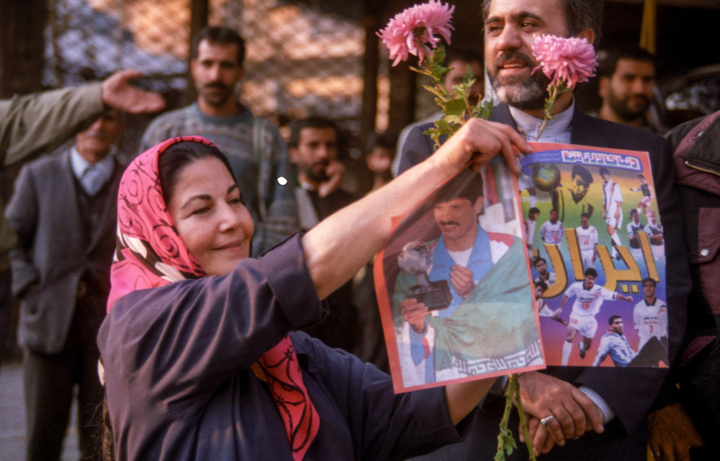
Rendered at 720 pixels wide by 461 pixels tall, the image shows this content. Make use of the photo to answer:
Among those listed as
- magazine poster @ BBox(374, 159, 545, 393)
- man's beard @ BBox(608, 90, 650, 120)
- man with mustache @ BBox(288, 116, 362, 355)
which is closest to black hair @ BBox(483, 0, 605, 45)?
magazine poster @ BBox(374, 159, 545, 393)

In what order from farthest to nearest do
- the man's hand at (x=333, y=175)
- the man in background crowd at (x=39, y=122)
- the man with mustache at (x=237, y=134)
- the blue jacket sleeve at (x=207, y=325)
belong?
the man's hand at (x=333, y=175) < the man with mustache at (x=237, y=134) < the man in background crowd at (x=39, y=122) < the blue jacket sleeve at (x=207, y=325)

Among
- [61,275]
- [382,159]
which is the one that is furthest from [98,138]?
[382,159]

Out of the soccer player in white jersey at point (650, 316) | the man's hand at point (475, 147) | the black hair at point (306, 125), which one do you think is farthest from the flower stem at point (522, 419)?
the black hair at point (306, 125)

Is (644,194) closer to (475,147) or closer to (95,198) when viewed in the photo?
(475,147)

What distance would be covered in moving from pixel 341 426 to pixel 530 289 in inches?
22.0

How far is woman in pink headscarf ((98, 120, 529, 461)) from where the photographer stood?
1.24 metres

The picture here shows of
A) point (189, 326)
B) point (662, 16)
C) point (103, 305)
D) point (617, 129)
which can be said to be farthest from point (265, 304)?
point (662, 16)

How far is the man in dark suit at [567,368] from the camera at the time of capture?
164 centimetres

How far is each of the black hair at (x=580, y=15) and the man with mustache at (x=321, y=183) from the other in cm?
238

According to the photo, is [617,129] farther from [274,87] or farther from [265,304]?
[274,87]

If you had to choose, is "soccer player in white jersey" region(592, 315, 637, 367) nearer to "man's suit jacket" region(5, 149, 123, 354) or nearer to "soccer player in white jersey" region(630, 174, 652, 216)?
"soccer player in white jersey" region(630, 174, 652, 216)

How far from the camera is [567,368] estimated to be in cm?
180

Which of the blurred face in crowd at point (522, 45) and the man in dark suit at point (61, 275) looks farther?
the man in dark suit at point (61, 275)

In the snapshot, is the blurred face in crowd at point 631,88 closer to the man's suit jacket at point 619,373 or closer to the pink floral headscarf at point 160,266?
the man's suit jacket at point 619,373
